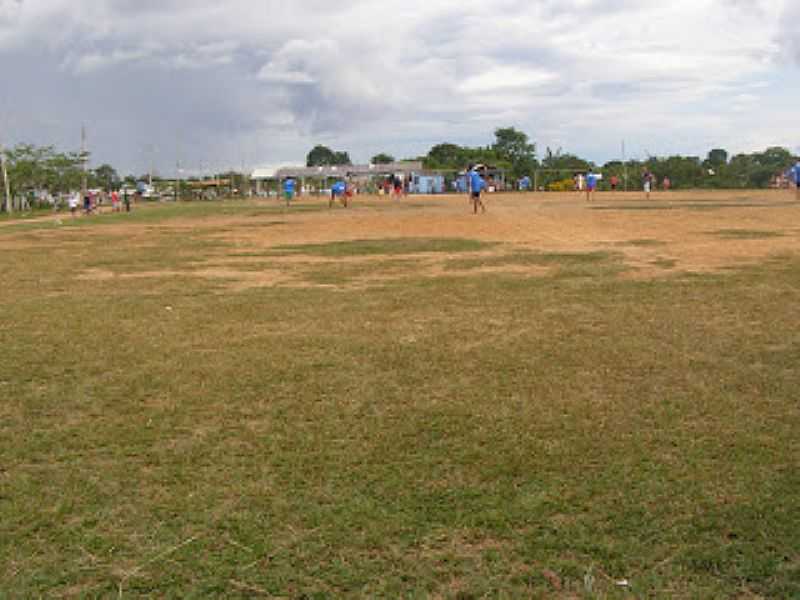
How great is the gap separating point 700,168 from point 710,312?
5809 cm

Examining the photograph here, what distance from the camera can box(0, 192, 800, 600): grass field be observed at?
3.54 meters

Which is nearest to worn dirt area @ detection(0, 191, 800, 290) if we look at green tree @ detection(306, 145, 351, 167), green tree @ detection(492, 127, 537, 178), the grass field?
the grass field

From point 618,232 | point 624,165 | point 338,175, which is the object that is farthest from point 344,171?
point 618,232

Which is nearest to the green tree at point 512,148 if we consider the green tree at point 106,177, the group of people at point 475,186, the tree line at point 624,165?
the tree line at point 624,165

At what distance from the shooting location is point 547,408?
18.1 feet

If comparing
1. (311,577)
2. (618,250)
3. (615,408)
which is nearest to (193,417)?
(311,577)

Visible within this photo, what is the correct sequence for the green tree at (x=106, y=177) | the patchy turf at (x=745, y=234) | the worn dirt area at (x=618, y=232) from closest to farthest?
the worn dirt area at (x=618, y=232), the patchy turf at (x=745, y=234), the green tree at (x=106, y=177)

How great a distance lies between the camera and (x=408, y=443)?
4.96 metres

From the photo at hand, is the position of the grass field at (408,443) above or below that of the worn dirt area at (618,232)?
below

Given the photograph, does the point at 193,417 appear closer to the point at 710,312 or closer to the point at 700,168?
the point at 710,312

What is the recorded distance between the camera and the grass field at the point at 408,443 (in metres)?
3.54

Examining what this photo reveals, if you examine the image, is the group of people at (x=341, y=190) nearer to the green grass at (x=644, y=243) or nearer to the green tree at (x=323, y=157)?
the green grass at (x=644, y=243)

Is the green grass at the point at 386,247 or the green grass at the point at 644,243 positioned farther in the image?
the green grass at the point at 386,247

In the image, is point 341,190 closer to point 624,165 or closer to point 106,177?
point 624,165
